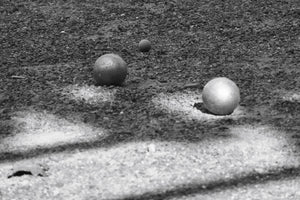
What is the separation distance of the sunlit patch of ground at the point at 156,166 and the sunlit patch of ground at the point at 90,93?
110cm

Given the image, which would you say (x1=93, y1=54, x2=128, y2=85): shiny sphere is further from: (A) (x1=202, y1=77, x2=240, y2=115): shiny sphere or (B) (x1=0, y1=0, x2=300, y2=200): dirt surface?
(A) (x1=202, y1=77, x2=240, y2=115): shiny sphere

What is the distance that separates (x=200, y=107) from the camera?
6.55 metres

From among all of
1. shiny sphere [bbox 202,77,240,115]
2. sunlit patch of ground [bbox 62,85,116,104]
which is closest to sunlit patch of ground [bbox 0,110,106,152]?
sunlit patch of ground [bbox 62,85,116,104]

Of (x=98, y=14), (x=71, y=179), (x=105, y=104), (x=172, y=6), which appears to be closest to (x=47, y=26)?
(x=98, y=14)

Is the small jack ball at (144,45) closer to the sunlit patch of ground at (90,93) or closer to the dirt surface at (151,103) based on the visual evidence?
the dirt surface at (151,103)

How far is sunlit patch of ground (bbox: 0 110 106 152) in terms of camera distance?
595cm

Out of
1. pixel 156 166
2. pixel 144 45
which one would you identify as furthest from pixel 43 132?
pixel 144 45

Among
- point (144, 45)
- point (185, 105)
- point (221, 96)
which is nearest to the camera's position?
point (221, 96)

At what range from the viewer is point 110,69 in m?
6.93

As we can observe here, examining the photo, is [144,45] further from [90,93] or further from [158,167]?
[158,167]

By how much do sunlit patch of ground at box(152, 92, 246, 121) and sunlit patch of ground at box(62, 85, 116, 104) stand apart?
0.45 metres

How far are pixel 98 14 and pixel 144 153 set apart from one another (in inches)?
172

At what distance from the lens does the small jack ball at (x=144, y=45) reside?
26.8ft

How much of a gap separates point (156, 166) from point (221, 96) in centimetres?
104
